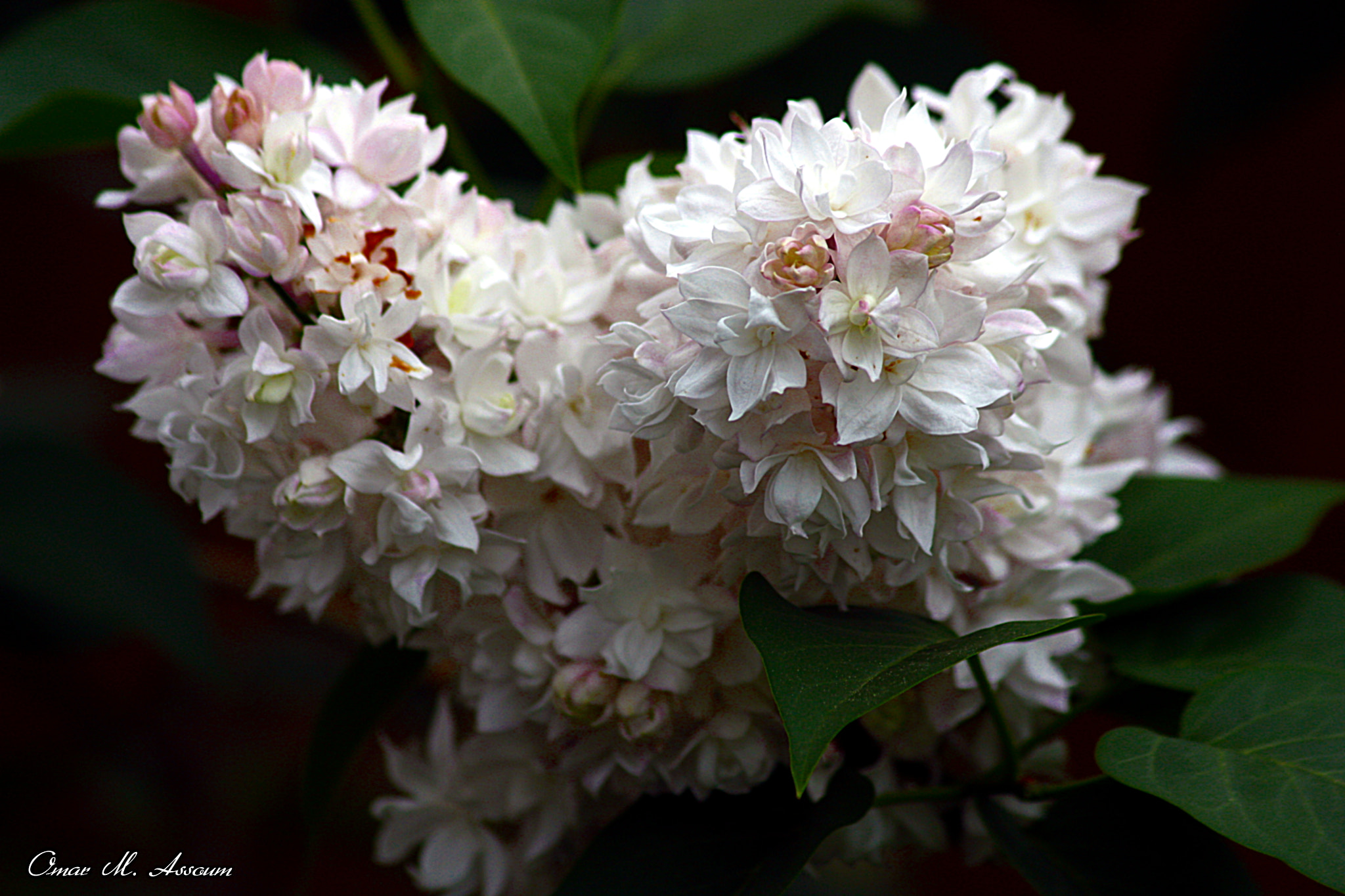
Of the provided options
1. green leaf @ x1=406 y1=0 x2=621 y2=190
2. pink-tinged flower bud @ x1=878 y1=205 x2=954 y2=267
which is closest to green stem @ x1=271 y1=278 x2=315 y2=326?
green leaf @ x1=406 y1=0 x2=621 y2=190

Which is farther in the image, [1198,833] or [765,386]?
[1198,833]

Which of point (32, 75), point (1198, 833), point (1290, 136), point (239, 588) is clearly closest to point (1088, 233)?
point (1198, 833)

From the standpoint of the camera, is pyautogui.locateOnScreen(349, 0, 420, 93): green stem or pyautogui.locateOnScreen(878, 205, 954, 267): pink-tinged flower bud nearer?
pyautogui.locateOnScreen(878, 205, 954, 267): pink-tinged flower bud

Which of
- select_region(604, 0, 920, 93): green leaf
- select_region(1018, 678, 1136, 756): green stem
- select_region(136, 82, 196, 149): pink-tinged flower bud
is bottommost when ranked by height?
select_region(1018, 678, 1136, 756): green stem

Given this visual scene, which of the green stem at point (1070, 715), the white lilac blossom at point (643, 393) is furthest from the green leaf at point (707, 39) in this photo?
the green stem at point (1070, 715)

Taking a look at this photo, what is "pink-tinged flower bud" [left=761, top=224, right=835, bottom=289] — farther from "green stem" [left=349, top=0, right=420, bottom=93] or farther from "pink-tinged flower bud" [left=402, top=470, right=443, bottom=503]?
"green stem" [left=349, top=0, right=420, bottom=93]

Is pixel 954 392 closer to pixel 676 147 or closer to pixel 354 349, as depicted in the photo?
pixel 354 349

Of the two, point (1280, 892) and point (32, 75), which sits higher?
point (32, 75)

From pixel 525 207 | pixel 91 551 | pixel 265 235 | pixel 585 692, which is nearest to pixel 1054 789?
pixel 585 692
